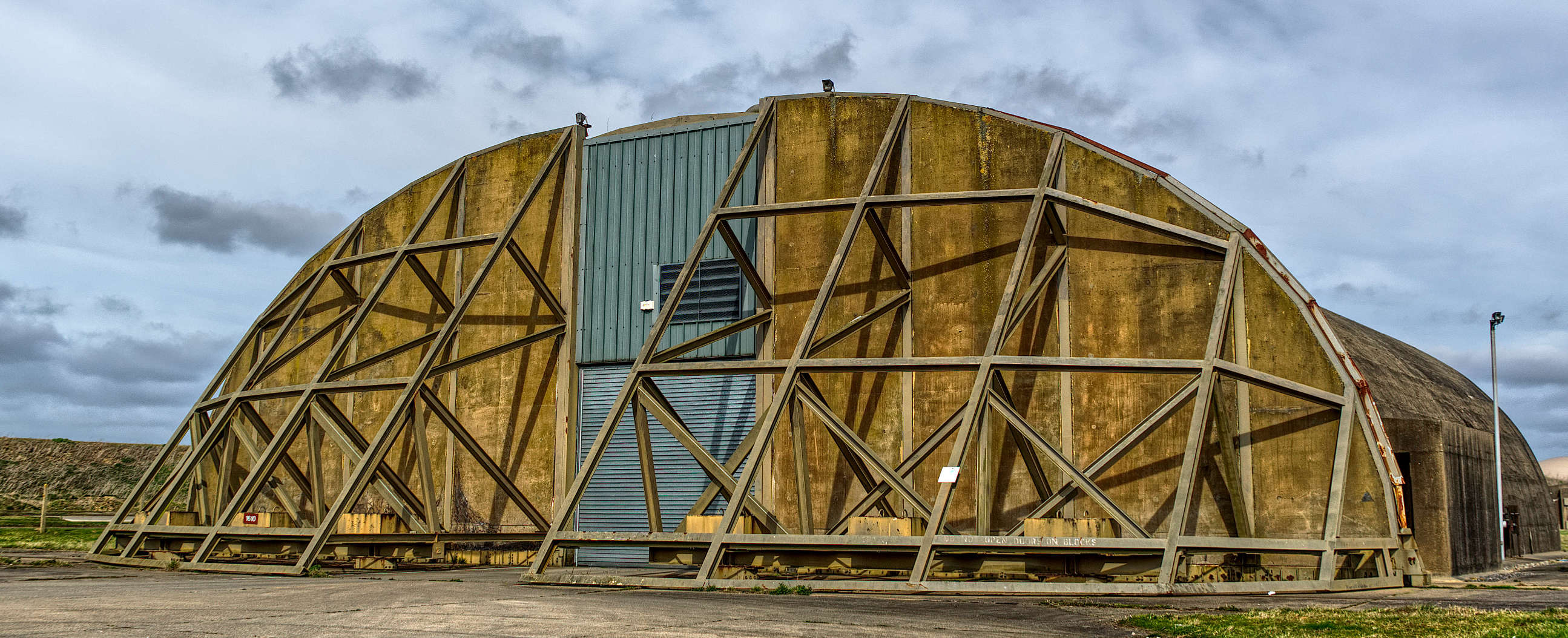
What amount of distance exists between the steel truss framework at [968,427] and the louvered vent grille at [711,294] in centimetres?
94

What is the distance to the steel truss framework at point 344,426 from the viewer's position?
69.4 feet

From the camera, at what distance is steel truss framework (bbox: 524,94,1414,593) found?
16.0 metres

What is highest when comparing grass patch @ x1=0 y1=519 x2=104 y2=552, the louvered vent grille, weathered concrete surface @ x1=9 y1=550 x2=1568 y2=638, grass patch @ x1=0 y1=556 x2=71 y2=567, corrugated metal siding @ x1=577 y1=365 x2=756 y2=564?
the louvered vent grille

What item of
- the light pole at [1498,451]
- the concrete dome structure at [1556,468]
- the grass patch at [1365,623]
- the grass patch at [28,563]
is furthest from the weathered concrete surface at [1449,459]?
the concrete dome structure at [1556,468]

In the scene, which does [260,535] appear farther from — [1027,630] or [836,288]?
[1027,630]

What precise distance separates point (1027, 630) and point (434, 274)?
62.7ft

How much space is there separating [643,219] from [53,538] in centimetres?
1942

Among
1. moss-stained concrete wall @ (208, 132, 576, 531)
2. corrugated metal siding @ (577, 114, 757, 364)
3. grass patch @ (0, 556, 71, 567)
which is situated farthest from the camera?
moss-stained concrete wall @ (208, 132, 576, 531)

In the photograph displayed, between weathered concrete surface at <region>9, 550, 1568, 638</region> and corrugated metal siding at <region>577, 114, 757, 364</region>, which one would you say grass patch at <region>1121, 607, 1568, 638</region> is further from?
corrugated metal siding at <region>577, 114, 757, 364</region>

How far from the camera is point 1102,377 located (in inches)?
793

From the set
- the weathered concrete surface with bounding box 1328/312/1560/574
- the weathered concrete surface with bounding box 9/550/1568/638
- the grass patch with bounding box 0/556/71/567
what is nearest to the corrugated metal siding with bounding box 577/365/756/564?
the weathered concrete surface with bounding box 9/550/1568/638

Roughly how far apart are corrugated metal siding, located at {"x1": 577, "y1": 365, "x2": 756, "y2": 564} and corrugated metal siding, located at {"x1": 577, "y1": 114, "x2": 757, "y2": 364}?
31.0 inches

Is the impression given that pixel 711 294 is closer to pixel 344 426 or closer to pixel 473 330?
pixel 473 330

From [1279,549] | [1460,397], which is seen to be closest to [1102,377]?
[1279,549]
